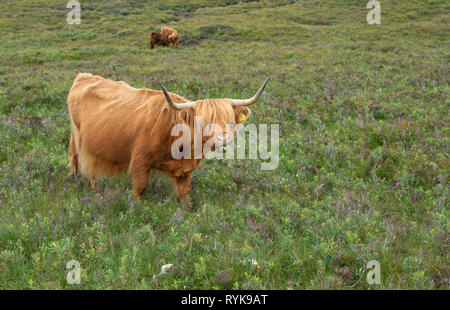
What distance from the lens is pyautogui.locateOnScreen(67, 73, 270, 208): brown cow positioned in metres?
4.76

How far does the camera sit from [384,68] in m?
14.1

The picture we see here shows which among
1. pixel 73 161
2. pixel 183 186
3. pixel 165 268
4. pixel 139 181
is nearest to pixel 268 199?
pixel 183 186

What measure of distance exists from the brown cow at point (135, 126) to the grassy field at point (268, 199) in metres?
0.34

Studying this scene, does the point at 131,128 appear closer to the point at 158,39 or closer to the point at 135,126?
the point at 135,126

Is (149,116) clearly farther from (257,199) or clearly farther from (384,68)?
(384,68)

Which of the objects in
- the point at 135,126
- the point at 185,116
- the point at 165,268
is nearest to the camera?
the point at 165,268

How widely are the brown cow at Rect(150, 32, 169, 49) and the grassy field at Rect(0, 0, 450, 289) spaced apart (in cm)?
1329

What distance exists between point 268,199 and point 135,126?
220 centimetres

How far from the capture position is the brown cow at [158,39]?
26314 millimetres

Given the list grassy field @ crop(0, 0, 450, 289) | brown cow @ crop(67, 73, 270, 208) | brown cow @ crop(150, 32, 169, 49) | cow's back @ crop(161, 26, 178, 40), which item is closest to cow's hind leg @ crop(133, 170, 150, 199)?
brown cow @ crop(67, 73, 270, 208)

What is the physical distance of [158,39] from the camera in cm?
2650

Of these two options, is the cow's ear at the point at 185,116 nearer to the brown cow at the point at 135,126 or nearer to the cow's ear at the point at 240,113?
the brown cow at the point at 135,126
